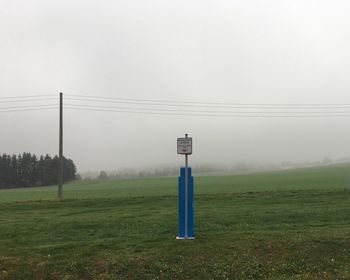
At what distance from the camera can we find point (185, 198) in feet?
39.7

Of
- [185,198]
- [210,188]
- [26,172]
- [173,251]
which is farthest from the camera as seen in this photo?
[26,172]

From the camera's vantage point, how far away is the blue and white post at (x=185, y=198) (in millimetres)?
12047

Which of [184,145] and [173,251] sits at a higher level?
[184,145]

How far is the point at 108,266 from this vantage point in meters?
9.40

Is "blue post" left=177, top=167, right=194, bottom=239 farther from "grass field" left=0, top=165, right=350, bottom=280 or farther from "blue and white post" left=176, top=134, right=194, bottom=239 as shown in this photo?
"grass field" left=0, top=165, right=350, bottom=280

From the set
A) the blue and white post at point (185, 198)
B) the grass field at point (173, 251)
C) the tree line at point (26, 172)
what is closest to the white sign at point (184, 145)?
the blue and white post at point (185, 198)

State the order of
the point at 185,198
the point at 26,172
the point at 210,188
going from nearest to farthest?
1. the point at 185,198
2. the point at 210,188
3. the point at 26,172

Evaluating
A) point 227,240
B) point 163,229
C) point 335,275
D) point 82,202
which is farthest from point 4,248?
point 82,202

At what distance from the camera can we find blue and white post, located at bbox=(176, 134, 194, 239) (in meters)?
12.0

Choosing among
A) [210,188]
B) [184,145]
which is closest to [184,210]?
[184,145]

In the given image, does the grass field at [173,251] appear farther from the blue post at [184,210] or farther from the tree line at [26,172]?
the tree line at [26,172]

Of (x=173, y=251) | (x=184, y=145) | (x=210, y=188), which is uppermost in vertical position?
(x=184, y=145)

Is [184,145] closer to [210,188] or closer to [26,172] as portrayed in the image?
[210,188]

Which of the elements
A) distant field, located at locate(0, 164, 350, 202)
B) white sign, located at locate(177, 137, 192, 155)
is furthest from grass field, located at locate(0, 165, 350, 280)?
distant field, located at locate(0, 164, 350, 202)
